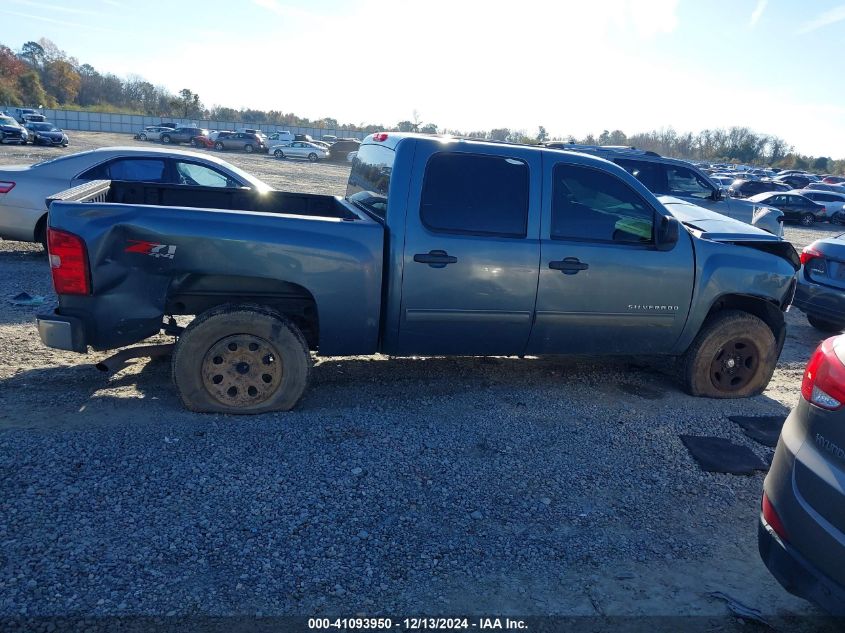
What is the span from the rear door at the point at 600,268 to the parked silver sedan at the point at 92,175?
16.4ft

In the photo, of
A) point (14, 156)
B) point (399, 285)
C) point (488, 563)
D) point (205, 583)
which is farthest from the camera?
point (14, 156)

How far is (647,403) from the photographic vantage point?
562 centimetres

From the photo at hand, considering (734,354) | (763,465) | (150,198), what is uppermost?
(150,198)

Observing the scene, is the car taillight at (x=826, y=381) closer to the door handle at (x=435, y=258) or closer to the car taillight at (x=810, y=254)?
the door handle at (x=435, y=258)

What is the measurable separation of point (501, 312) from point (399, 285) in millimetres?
831

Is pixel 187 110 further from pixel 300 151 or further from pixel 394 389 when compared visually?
pixel 394 389

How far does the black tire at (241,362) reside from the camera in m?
4.62

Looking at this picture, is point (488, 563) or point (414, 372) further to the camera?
point (414, 372)

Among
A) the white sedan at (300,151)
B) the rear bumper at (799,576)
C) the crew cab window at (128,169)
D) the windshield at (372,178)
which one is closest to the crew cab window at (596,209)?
the windshield at (372,178)

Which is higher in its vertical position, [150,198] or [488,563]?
[150,198]

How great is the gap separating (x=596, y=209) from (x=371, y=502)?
114 inches

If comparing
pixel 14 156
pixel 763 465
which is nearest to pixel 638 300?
pixel 763 465

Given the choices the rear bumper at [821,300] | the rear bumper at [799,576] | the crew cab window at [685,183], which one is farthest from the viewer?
the crew cab window at [685,183]

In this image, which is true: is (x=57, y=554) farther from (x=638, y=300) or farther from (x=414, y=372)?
(x=638, y=300)
